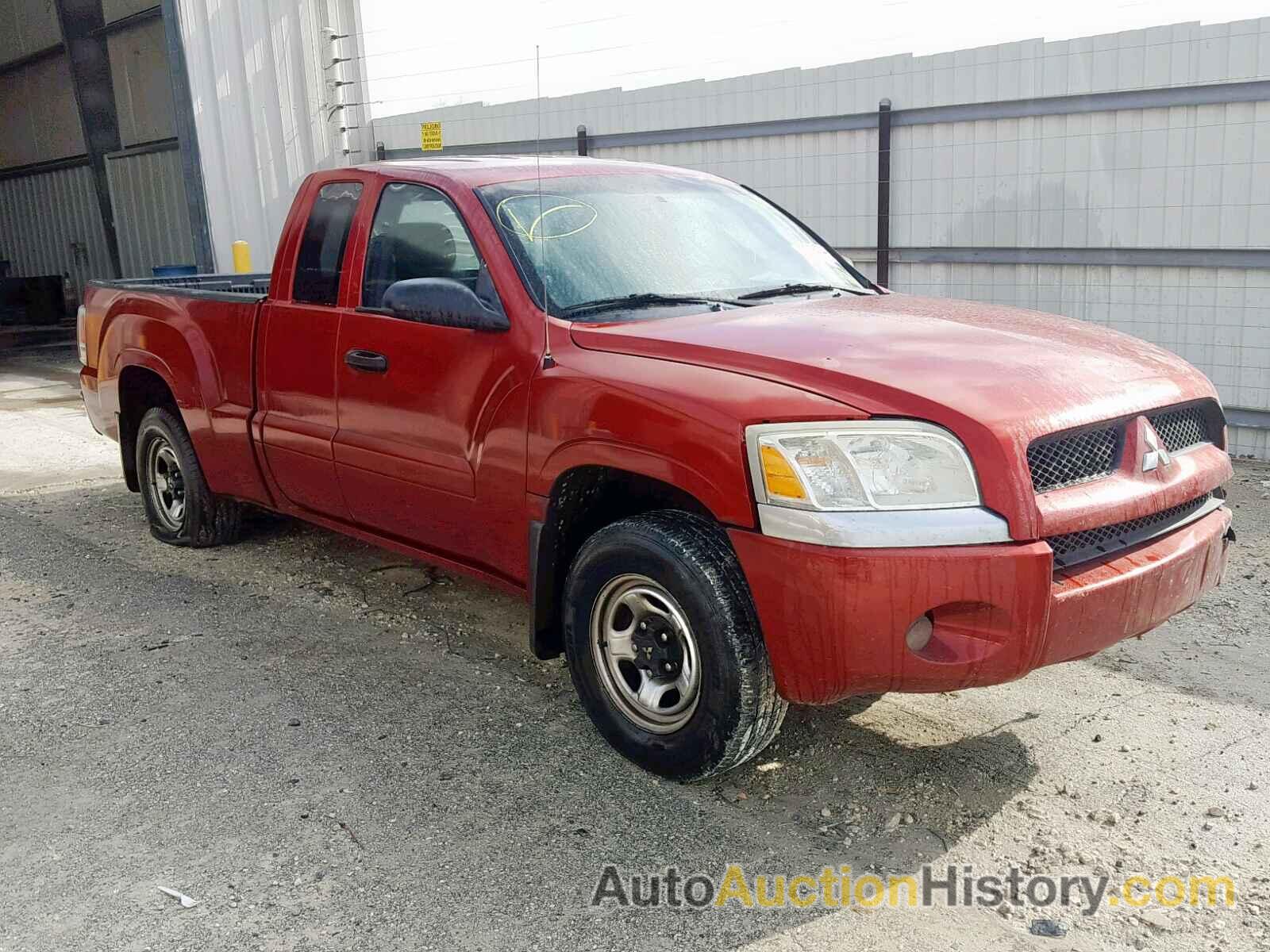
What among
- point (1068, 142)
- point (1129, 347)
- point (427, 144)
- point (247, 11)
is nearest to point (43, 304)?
point (247, 11)

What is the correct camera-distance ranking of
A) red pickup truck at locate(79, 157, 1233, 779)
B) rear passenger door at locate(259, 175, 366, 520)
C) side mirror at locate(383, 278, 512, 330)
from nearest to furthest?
1. red pickup truck at locate(79, 157, 1233, 779)
2. side mirror at locate(383, 278, 512, 330)
3. rear passenger door at locate(259, 175, 366, 520)

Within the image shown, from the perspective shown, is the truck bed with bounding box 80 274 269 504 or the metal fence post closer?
the truck bed with bounding box 80 274 269 504

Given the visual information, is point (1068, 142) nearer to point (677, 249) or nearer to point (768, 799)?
point (677, 249)

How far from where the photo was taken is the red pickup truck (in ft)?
9.62

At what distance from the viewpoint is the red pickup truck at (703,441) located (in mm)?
2932

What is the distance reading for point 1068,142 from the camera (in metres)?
7.87

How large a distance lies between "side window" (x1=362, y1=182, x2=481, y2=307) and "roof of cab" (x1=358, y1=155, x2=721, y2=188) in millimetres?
80

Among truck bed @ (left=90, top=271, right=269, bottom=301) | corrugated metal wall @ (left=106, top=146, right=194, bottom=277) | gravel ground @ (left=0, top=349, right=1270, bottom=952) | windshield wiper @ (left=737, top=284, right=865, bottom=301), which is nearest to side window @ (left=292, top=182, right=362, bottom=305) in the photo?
truck bed @ (left=90, top=271, right=269, bottom=301)

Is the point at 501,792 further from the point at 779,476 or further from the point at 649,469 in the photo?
the point at 779,476

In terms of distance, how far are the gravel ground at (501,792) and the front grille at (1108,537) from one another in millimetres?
758

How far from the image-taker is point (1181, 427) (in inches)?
138

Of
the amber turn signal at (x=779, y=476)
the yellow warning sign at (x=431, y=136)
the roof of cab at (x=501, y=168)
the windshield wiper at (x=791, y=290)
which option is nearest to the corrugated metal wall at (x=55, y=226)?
the yellow warning sign at (x=431, y=136)

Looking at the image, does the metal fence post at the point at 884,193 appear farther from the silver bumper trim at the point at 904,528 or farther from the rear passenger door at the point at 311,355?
the silver bumper trim at the point at 904,528

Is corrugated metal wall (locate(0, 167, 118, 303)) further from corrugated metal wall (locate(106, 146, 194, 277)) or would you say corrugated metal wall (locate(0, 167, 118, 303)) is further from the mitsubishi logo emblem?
the mitsubishi logo emblem
